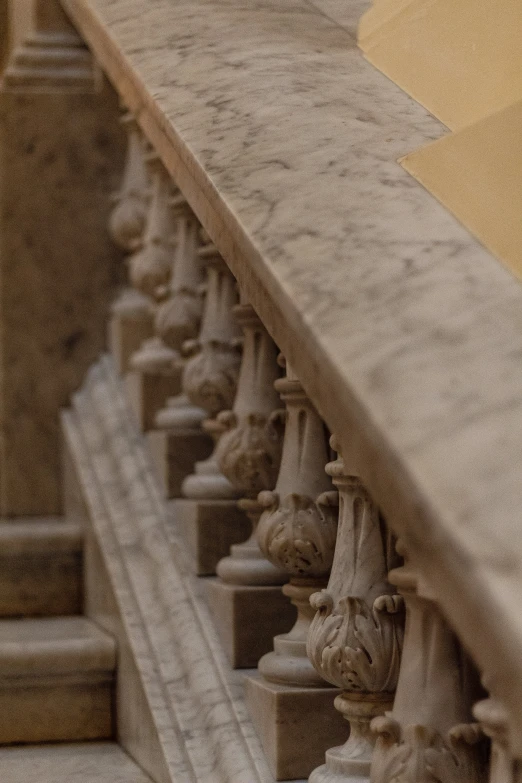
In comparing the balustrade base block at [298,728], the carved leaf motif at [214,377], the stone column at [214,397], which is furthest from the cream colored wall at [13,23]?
the balustrade base block at [298,728]

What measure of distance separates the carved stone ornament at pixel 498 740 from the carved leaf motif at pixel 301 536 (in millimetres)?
504

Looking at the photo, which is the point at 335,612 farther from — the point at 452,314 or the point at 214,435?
the point at 214,435

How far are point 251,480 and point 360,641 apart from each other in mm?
531

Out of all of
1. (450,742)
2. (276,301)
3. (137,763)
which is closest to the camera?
(276,301)

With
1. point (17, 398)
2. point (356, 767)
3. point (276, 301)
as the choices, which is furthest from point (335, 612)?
point (17, 398)

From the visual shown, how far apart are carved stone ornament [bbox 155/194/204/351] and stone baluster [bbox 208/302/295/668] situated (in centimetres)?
45

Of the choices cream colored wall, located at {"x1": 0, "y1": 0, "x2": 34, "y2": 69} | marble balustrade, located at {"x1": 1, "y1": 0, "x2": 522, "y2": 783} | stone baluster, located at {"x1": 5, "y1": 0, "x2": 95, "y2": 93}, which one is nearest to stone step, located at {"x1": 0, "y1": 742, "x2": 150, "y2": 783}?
marble balustrade, located at {"x1": 1, "y1": 0, "x2": 522, "y2": 783}

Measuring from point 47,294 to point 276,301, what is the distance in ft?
6.04

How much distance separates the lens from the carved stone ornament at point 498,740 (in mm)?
1094

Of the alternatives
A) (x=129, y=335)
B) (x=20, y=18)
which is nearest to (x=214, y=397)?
(x=129, y=335)

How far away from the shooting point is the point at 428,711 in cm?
129

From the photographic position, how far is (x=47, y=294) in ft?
9.61

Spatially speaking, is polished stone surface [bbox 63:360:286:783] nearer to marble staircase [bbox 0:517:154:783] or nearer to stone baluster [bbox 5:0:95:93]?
marble staircase [bbox 0:517:154:783]

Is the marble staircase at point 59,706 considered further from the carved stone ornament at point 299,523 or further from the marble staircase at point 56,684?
the carved stone ornament at point 299,523
